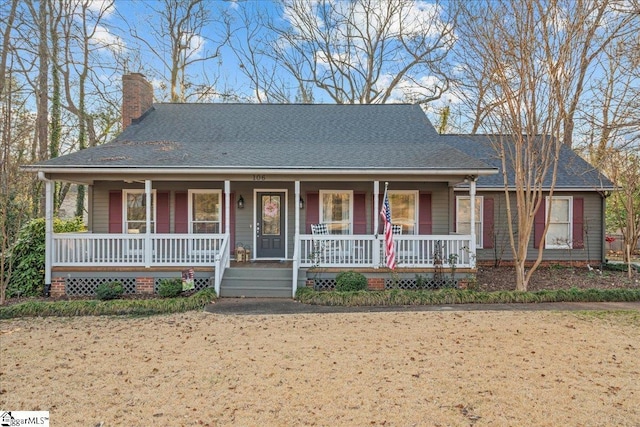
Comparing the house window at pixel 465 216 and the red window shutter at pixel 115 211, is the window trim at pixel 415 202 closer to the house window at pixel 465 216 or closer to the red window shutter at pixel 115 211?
the house window at pixel 465 216

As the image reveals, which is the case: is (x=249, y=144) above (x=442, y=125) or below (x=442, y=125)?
below

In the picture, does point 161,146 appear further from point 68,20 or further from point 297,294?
point 68,20

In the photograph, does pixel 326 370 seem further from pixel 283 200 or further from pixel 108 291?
pixel 283 200

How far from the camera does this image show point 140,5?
21922 mm

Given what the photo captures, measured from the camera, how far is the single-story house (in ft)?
32.4

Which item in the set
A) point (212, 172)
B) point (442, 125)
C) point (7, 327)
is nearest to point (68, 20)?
point (212, 172)

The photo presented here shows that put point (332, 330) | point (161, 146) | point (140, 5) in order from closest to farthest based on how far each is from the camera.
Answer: point (332, 330), point (161, 146), point (140, 5)

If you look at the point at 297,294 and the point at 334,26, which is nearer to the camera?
the point at 297,294

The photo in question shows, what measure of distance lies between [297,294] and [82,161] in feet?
20.6

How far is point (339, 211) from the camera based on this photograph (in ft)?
39.9

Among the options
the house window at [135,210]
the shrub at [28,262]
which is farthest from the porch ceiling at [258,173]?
the house window at [135,210]

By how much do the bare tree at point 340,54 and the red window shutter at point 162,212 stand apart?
1554cm

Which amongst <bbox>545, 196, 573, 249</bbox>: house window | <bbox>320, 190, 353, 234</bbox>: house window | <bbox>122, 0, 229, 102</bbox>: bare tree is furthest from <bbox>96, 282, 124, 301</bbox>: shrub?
<bbox>122, 0, 229, 102</bbox>: bare tree

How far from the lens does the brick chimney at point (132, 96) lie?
45.8 feet
